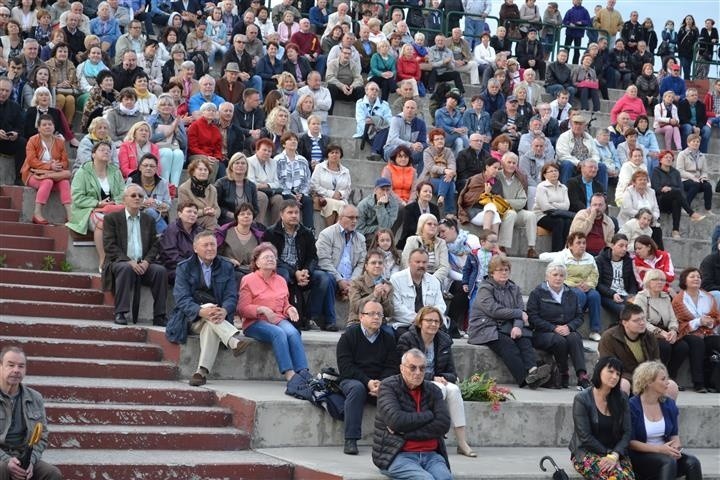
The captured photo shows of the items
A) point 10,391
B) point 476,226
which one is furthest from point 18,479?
point 476,226

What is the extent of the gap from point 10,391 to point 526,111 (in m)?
12.2

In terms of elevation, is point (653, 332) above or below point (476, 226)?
below

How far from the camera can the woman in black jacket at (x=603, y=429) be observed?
39.7ft

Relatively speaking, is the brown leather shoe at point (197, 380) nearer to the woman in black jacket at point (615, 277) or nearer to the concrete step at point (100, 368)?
the concrete step at point (100, 368)

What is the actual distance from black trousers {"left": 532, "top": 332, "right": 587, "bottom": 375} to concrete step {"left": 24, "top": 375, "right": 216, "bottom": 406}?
12.3ft

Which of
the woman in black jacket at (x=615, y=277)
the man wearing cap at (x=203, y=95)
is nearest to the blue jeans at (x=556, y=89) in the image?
the man wearing cap at (x=203, y=95)

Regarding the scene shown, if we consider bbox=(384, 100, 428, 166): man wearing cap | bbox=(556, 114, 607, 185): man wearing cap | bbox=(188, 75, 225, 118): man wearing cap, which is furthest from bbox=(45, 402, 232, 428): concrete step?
bbox=(556, 114, 607, 185): man wearing cap

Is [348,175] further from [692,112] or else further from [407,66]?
[692,112]

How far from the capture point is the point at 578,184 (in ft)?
59.6

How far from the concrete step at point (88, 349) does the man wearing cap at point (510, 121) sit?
28.9 ft

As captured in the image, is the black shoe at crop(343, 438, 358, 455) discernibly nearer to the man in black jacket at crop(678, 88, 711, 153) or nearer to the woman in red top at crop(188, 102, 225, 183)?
the woman in red top at crop(188, 102, 225, 183)

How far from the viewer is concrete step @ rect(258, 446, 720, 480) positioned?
11.3 m

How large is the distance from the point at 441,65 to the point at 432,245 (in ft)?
27.6

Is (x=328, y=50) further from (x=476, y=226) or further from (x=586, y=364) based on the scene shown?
(x=586, y=364)
